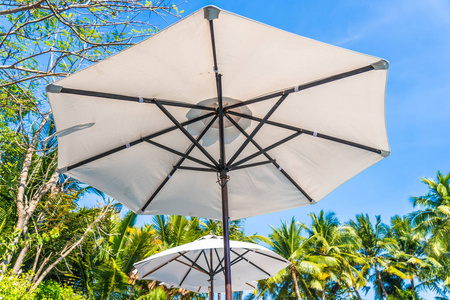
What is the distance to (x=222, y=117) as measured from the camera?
3102 mm

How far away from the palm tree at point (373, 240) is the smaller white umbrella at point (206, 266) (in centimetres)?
2494

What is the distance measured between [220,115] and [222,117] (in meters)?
0.03

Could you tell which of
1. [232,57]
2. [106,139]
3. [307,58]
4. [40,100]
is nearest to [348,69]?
[307,58]

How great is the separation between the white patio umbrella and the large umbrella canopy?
1 cm

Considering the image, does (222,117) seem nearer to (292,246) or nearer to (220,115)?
(220,115)

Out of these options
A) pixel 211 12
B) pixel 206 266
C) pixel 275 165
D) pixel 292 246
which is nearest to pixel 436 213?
pixel 292 246

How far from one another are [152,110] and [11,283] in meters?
5.24

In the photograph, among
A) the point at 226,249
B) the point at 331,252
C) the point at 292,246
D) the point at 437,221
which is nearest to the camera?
the point at 226,249

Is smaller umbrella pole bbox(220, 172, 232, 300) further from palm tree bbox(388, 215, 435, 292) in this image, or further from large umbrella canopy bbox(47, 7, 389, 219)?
palm tree bbox(388, 215, 435, 292)

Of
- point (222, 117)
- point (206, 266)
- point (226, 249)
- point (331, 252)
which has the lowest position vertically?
point (226, 249)

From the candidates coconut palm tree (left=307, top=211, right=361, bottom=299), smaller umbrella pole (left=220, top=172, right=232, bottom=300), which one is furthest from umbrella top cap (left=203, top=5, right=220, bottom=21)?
coconut palm tree (left=307, top=211, right=361, bottom=299)

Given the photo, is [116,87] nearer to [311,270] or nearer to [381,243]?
[311,270]

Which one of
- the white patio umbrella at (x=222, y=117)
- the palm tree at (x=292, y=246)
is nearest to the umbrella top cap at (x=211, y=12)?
the white patio umbrella at (x=222, y=117)

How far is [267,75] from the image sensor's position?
9.69 ft
